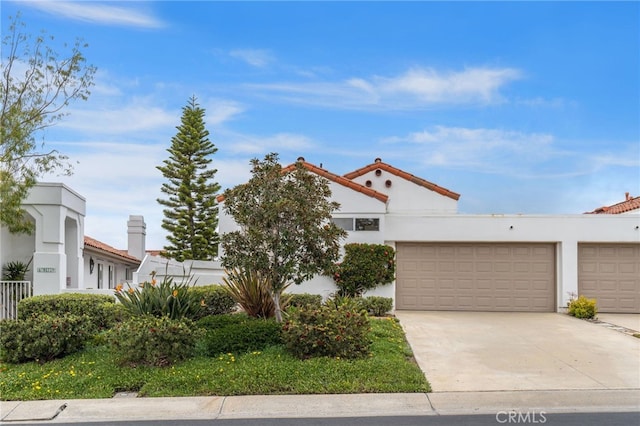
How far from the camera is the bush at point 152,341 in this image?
9.28 m

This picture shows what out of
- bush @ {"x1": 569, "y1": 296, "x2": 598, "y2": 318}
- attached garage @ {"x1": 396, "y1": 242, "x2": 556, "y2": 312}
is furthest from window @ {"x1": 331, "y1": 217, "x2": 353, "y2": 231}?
bush @ {"x1": 569, "y1": 296, "x2": 598, "y2": 318}

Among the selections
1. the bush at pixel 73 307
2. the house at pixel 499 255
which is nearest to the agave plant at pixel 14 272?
the bush at pixel 73 307

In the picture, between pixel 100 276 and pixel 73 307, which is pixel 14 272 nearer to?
pixel 73 307

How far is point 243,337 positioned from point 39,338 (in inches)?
143

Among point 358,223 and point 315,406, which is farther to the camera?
point 358,223

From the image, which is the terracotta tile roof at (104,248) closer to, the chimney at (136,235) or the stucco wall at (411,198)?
the chimney at (136,235)

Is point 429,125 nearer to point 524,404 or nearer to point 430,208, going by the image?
point 430,208

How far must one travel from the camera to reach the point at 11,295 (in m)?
15.3

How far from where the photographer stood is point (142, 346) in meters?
9.28

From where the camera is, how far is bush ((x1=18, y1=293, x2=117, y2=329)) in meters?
13.0

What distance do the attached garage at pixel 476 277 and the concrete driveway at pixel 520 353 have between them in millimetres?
1965

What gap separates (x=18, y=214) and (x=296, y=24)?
9.35 metres
